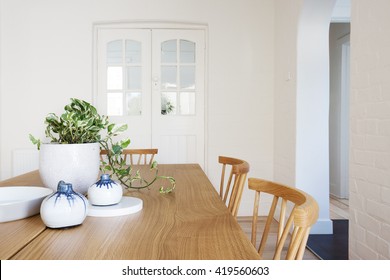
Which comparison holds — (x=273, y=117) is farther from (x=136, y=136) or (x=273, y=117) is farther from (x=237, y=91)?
(x=136, y=136)

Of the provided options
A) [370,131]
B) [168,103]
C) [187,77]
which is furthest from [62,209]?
[187,77]

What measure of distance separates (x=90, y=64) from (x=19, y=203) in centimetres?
332

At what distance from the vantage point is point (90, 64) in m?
4.11

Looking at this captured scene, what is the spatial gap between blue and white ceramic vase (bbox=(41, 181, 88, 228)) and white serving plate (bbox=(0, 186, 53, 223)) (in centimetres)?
15

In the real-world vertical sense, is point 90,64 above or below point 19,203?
above

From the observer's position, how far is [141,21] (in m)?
4.17

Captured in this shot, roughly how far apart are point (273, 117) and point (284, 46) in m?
0.84

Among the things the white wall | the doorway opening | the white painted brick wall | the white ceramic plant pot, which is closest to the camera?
the white ceramic plant pot

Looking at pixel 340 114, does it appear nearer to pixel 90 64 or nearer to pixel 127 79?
pixel 127 79

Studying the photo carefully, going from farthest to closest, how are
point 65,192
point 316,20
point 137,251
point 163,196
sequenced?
point 316,20 < point 163,196 < point 65,192 < point 137,251

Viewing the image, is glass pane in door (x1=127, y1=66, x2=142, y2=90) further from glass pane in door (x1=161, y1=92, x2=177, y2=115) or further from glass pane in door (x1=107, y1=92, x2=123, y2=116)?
glass pane in door (x1=161, y1=92, x2=177, y2=115)

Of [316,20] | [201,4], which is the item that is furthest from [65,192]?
[201,4]

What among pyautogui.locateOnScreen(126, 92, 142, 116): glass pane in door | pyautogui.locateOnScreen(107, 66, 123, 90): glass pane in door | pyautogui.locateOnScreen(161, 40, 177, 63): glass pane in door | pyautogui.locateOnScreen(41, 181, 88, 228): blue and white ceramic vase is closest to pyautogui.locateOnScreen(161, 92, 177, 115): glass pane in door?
pyautogui.locateOnScreen(126, 92, 142, 116): glass pane in door

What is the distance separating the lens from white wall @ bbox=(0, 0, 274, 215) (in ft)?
13.4
